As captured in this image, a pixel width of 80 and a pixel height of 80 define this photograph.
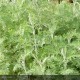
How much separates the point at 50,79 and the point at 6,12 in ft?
2.94

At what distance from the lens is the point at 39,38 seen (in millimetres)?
2512

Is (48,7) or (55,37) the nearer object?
(55,37)

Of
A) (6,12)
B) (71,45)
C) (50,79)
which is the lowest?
(50,79)

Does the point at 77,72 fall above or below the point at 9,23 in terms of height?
below

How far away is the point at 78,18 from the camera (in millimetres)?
2754

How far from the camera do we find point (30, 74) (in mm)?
2318

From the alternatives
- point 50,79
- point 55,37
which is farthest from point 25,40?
point 50,79

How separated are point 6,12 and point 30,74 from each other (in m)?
0.77

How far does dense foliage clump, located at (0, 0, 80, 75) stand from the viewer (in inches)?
93.4

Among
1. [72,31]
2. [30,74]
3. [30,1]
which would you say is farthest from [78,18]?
[30,74]

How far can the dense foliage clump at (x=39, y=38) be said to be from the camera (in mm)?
2373

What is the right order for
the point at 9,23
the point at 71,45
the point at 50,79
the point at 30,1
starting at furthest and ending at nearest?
1. the point at 30,1
2. the point at 9,23
3. the point at 71,45
4. the point at 50,79

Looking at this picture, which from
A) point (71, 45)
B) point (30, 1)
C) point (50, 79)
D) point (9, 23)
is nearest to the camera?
point (50, 79)

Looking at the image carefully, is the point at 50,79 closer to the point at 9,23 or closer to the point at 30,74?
the point at 30,74
